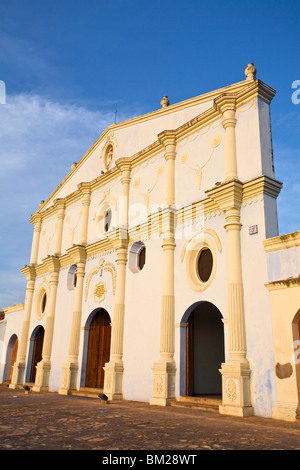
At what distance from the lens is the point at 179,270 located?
39.4 ft

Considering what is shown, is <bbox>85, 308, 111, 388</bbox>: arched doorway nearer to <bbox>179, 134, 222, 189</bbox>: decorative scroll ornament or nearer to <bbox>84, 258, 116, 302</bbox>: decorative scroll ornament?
<bbox>84, 258, 116, 302</bbox>: decorative scroll ornament

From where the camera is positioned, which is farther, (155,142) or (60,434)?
(155,142)

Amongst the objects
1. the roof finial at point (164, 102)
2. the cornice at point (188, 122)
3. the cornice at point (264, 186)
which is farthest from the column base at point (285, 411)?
the roof finial at point (164, 102)

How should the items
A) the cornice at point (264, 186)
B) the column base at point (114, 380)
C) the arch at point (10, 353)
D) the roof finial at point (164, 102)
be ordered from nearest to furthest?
the cornice at point (264, 186)
the column base at point (114, 380)
the roof finial at point (164, 102)
the arch at point (10, 353)

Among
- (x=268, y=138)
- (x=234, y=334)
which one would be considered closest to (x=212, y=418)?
(x=234, y=334)

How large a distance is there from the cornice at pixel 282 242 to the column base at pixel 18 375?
14.4m

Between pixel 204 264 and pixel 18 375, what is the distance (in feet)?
39.9

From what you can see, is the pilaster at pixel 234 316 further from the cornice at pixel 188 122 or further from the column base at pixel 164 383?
the cornice at pixel 188 122

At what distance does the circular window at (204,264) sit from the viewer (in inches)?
447

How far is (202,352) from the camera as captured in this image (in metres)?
12.2

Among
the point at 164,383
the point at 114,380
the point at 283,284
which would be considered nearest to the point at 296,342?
the point at 283,284

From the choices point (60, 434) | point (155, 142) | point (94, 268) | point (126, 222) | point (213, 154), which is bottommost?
point (60, 434)
